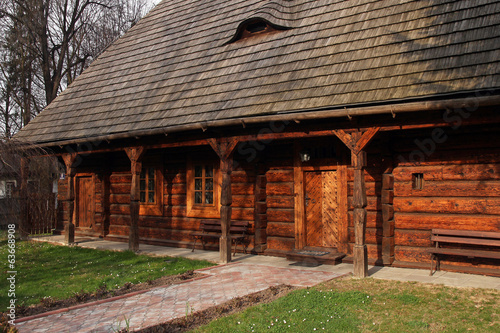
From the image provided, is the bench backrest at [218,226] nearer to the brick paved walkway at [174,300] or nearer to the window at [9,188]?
the brick paved walkway at [174,300]

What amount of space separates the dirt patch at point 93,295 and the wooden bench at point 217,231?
237 centimetres

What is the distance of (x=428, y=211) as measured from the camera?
8.49 meters

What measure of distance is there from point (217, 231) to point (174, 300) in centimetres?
495

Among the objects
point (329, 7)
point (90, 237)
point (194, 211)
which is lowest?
point (90, 237)

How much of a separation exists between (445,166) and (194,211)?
6533mm

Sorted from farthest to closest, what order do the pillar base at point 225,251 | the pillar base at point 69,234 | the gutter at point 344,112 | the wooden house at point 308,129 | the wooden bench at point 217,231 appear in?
the pillar base at point 69,234 → the wooden bench at point 217,231 → the pillar base at point 225,251 → the wooden house at point 308,129 → the gutter at point 344,112

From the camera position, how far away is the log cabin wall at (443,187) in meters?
7.90

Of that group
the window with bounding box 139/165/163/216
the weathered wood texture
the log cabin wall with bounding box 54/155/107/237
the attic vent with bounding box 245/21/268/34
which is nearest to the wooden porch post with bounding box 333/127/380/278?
the weathered wood texture

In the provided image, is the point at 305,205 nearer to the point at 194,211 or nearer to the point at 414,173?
the point at 414,173

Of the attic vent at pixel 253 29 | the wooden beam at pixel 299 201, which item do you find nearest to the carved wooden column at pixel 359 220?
the wooden beam at pixel 299 201

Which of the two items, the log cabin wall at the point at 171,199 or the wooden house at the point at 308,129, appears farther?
the log cabin wall at the point at 171,199

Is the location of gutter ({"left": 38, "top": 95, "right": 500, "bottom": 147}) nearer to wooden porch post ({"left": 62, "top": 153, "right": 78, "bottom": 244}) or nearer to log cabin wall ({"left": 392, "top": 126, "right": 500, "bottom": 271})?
log cabin wall ({"left": 392, "top": 126, "right": 500, "bottom": 271})

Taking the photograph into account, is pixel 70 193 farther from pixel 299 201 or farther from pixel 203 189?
pixel 299 201

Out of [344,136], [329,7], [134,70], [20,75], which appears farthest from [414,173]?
[20,75]
